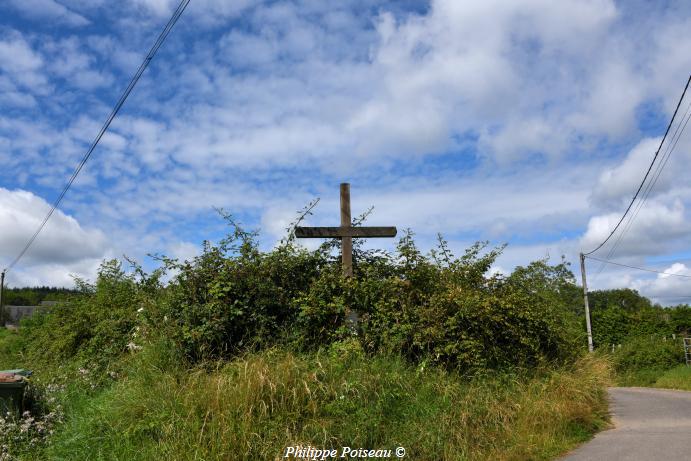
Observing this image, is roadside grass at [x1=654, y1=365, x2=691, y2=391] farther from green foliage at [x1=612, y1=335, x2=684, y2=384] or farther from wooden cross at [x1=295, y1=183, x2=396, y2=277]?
wooden cross at [x1=295, y1=183, x2=396, y2=277]

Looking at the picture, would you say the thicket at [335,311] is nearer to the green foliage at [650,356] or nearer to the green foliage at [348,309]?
the green foliage at [348,309]

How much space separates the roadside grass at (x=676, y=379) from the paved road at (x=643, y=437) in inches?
343

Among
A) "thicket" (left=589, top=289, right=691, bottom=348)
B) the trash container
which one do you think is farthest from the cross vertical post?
"thicket" (left=589, top=289, right=691, bottom=348)

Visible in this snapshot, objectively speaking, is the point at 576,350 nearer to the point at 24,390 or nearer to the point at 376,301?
the point at 376,301

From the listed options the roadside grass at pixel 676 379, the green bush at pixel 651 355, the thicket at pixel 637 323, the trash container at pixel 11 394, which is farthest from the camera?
the thicket at pixel 637 323

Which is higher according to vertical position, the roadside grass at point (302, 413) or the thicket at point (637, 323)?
the thicket at point (637, 323)

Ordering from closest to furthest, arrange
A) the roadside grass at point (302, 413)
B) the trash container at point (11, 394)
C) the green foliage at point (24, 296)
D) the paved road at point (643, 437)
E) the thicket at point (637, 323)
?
the roadside grass at point (302, 413), the paved road at point (643, 437), the trash container at point (11, 394), the thicket at point (637, 323), the green foliage at point (24, 296)

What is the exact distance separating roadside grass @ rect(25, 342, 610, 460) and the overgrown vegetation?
0.02 meters

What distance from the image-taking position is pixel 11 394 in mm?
7480

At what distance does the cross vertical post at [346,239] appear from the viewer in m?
9.27

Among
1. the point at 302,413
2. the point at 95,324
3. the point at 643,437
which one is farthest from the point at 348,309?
the point at 95,324

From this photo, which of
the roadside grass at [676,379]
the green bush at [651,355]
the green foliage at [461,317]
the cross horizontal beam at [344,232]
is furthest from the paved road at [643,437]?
the green bush at [651,355]

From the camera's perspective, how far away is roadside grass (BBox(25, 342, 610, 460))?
5.71 m

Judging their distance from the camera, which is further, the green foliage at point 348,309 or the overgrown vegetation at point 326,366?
the green foliage at point 348,309
